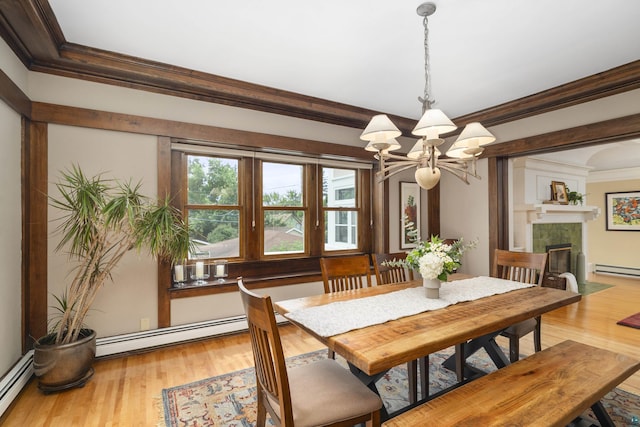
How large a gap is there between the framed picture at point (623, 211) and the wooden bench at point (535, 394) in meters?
6.91

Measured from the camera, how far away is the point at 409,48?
8.33ft

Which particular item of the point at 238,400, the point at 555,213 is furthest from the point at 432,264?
the point at 555,213

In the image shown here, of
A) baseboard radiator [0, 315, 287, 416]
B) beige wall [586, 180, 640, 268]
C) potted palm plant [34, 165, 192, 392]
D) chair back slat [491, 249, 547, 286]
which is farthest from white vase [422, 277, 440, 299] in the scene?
beige wall [586, 180, 640, 268]

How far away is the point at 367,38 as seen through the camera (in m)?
2.41

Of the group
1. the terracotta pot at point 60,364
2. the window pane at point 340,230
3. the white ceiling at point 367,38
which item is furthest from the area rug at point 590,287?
the terracotta pot at point 60,364

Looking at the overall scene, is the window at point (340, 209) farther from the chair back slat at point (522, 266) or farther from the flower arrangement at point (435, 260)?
the flower arrangement at point (435, 260)

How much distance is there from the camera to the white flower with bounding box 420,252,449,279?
1.98 meters

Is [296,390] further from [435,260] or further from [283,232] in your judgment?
[283,232]

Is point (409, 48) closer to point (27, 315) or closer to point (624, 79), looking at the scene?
point (624, 79)

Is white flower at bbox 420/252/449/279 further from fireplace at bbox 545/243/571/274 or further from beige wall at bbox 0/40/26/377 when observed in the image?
fireplace at bbox 545/243/571/274

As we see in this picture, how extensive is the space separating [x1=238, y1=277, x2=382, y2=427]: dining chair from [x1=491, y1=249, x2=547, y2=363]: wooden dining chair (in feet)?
4.68

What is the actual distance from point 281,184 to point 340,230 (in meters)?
1.08

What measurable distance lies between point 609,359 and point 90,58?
13.7 ft

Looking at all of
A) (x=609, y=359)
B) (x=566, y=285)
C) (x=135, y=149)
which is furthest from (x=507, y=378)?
(x=566, y=285)
